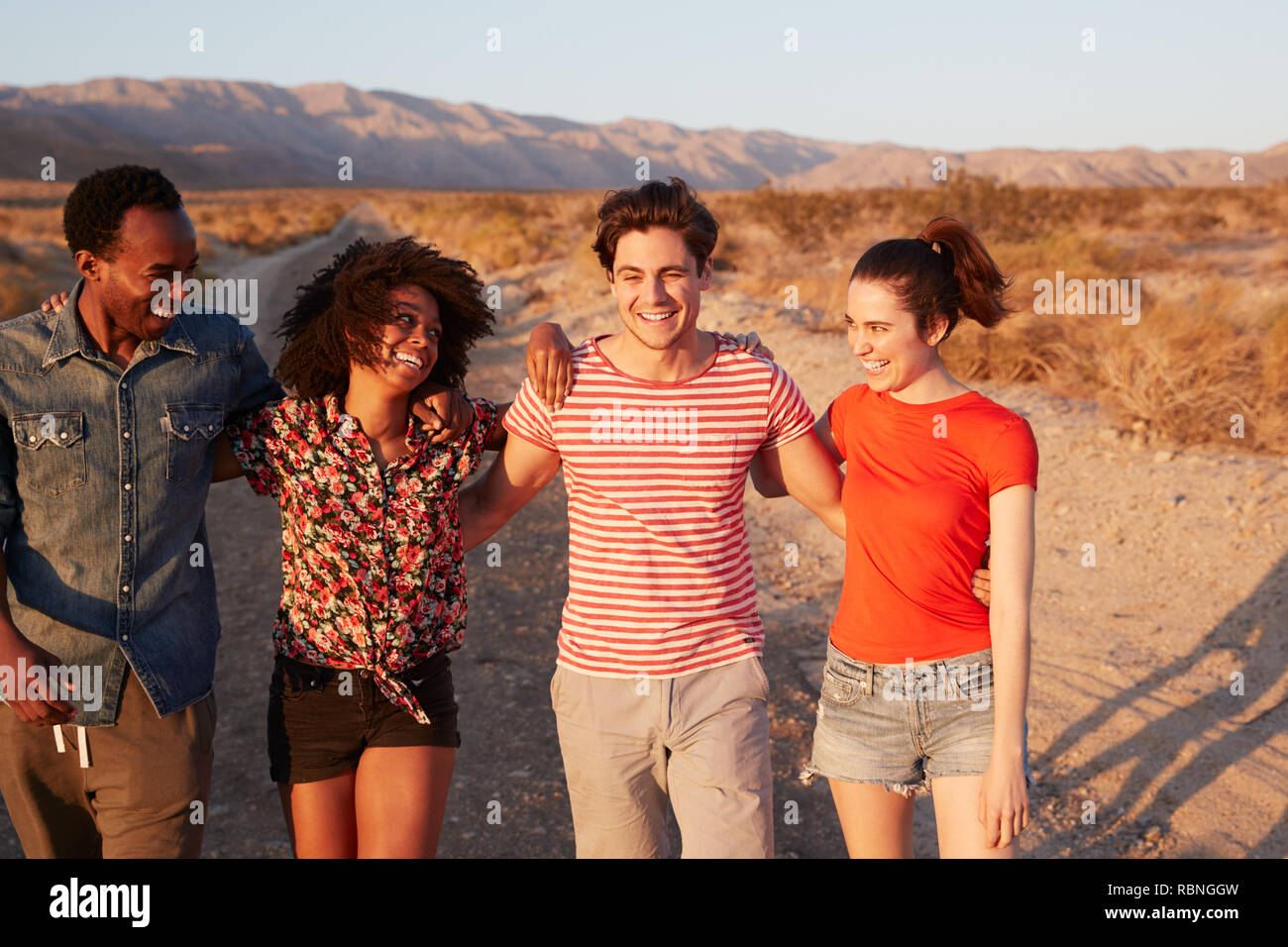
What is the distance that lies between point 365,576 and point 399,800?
23.2 inches

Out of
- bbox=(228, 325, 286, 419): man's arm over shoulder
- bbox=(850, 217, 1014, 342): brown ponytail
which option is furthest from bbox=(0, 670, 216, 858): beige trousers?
bbox=(850, 217, 1014, 342): brown ponytail

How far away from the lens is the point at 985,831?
2.26 meters

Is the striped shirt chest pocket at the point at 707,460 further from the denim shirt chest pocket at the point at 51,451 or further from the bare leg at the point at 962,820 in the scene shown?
the denim shirt chest pocket at the point at 51,451

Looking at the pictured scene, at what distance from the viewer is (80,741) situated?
2502 millimetres

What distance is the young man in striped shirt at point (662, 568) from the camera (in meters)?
2.49

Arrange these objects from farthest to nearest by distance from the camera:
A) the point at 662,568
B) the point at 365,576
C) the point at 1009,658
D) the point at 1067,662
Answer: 1. the point at 1067,662
2. the point at 365,576
3. the point at 662,568
4. the point at 1009,658

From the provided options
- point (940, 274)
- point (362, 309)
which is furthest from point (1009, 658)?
point (362, 309)

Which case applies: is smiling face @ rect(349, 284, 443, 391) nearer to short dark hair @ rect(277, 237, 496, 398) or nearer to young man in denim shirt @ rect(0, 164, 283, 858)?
short dark hair @ rect(277, 237, 496, 398)

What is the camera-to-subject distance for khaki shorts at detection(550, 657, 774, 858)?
2.46 m

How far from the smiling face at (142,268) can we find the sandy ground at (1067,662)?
89.3 inches

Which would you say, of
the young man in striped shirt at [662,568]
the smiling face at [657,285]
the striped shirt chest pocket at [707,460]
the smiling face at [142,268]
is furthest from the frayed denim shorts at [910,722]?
the smiling face at [142,268]

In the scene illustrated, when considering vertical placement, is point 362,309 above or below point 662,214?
below

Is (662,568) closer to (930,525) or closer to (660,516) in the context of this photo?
(660,516)
